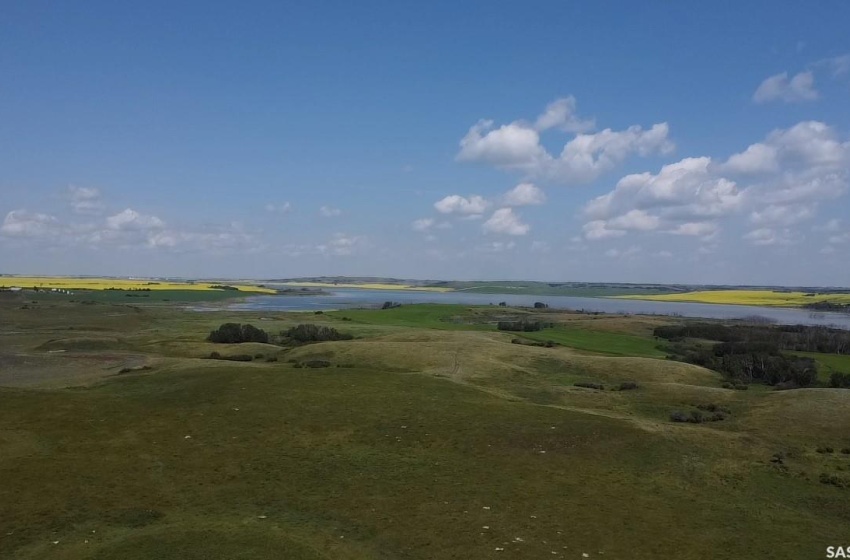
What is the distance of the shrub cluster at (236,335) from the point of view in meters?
58.6

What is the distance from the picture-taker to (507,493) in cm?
1920

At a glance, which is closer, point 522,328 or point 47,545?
point 47,545

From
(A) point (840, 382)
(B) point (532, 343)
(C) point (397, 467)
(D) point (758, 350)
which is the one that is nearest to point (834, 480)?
(C) point (397, 467)

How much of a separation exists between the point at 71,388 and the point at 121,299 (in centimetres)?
12886

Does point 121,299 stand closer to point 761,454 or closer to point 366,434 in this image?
point 366,434

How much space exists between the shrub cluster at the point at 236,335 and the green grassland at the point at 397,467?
16.9m

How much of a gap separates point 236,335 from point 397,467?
4188 centimetres

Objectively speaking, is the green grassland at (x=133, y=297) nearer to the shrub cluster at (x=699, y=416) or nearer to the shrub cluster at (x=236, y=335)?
the shrub cluster at (x=236, y=335)

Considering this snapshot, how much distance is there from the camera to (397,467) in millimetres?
21625

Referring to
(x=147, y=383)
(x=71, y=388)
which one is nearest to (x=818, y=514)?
(x=147, y=383)

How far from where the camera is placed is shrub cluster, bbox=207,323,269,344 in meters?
58.6

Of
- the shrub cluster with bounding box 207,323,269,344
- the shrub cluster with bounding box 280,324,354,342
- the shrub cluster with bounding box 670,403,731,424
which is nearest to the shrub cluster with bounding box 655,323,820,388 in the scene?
the shrub cluster with bounding box 670,403,731,424

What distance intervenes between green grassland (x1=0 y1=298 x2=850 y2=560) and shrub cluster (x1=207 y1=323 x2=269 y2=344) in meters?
16.9

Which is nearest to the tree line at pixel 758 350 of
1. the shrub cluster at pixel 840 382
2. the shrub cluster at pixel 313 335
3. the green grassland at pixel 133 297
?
the shrub cluster at pixel 840 382
